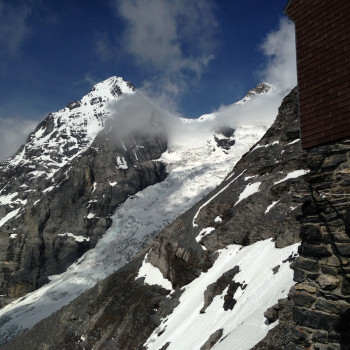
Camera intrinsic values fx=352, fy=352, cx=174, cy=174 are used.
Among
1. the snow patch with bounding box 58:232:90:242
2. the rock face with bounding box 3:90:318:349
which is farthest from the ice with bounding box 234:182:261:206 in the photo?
the snow patch with bounding box 58:232:90:242

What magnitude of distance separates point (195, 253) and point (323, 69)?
104ft

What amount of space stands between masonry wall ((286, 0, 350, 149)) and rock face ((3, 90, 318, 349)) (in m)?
16.6

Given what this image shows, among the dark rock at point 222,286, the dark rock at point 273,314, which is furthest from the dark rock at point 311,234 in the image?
the dark rock at point 222,286

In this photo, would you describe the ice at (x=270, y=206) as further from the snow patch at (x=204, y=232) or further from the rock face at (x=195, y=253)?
the snow patch at (x=204, y=232)

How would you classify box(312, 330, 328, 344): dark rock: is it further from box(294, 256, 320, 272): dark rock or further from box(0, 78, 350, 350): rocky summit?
box(294, 256, 320, 272): dark rock

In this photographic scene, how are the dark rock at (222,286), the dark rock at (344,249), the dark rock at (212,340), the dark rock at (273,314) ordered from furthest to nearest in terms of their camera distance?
1. the dark rock at (222,286)
2. the dark rock at (212,340)
3. the dark rock at (273,314)
4. the dark rock at (344,249)

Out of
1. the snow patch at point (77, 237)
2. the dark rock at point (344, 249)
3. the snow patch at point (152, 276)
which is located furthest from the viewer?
the snow patch at point (77, 237)

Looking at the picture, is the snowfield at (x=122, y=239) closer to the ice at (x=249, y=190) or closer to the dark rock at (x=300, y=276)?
the ice at (x=249, y=190)

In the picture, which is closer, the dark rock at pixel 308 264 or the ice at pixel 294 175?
the dark rock at pixel 308 264

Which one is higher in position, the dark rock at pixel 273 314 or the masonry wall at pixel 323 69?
the masonry wall at pixel 323 69

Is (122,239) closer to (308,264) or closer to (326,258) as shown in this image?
(308,264)

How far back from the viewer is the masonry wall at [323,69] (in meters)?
8.83

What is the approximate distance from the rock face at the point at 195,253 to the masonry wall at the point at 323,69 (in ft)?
54.4

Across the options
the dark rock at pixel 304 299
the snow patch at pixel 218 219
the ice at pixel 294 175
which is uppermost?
the ice at pixel 294 175
